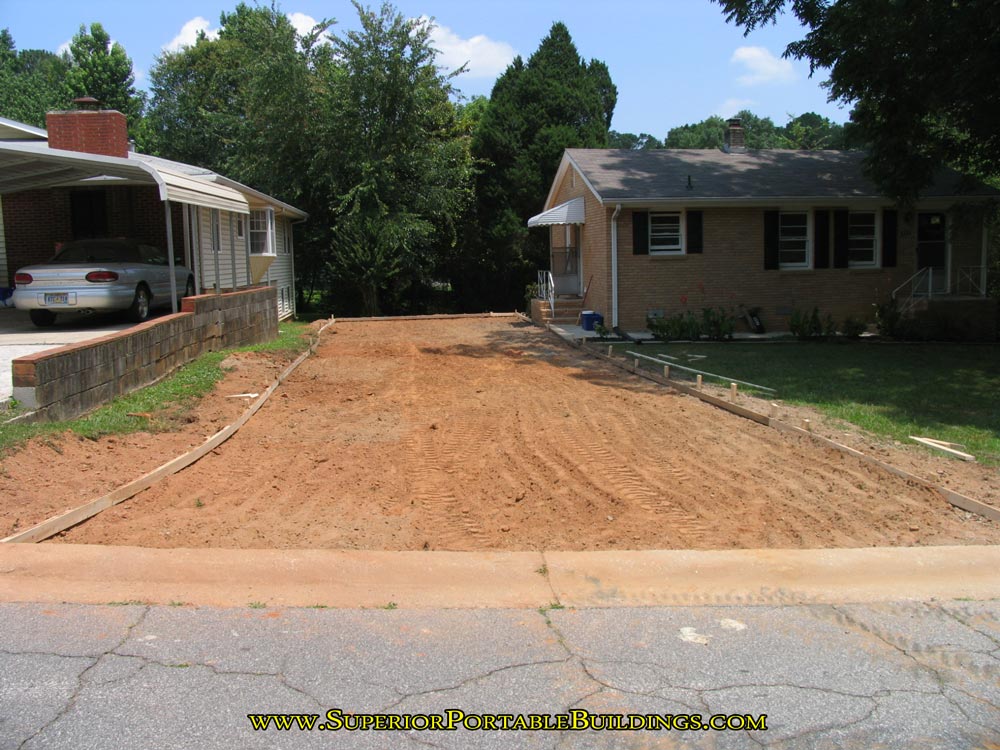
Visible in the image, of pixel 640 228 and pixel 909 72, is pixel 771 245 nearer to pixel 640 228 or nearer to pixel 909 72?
pixel 640 228

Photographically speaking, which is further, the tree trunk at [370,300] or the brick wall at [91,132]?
the tree trunk at [370,300]

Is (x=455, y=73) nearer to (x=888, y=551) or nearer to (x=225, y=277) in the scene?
(x=225, y=277)

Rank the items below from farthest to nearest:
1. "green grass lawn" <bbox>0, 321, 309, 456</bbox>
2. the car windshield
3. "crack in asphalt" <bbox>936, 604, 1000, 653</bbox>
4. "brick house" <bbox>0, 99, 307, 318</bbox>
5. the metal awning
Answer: the car windshield
"brick house" <bbox>0, 99, 307, 318</bbox>
the metal awning
"green grass lawn" <bbox>0, 321, 309, 456</bbox>
"crack in asphalt" <bbox>936, 604, 1000, 653</bbox>

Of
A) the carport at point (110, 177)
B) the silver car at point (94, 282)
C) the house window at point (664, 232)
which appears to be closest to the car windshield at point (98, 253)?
the silver car at point (94, 282)

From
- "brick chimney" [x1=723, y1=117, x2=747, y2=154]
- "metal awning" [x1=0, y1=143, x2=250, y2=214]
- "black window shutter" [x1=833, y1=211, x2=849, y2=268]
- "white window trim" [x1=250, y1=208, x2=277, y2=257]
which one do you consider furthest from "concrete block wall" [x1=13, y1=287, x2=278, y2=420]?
"brick chimney" [x1=723, y1=117, x2=747, y2=154]

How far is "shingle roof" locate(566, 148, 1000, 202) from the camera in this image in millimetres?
21156

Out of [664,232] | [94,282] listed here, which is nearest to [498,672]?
[94,282]

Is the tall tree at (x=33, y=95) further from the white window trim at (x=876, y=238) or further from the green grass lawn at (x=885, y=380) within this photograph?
the green grass lawn at (x=885, y=380)

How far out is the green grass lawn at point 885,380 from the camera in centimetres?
1031

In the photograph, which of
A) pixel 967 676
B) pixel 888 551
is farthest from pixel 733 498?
pixel 967 676

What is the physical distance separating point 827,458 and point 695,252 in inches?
530

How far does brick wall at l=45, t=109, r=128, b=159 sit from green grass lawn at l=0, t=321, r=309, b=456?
508 centimetres

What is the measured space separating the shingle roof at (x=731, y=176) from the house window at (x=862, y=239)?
2.48 ft

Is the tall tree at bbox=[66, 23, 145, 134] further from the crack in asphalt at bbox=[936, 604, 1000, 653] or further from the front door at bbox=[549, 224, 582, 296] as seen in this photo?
the crack in asphalt at bbox=[936, 604, 1000, 653]
